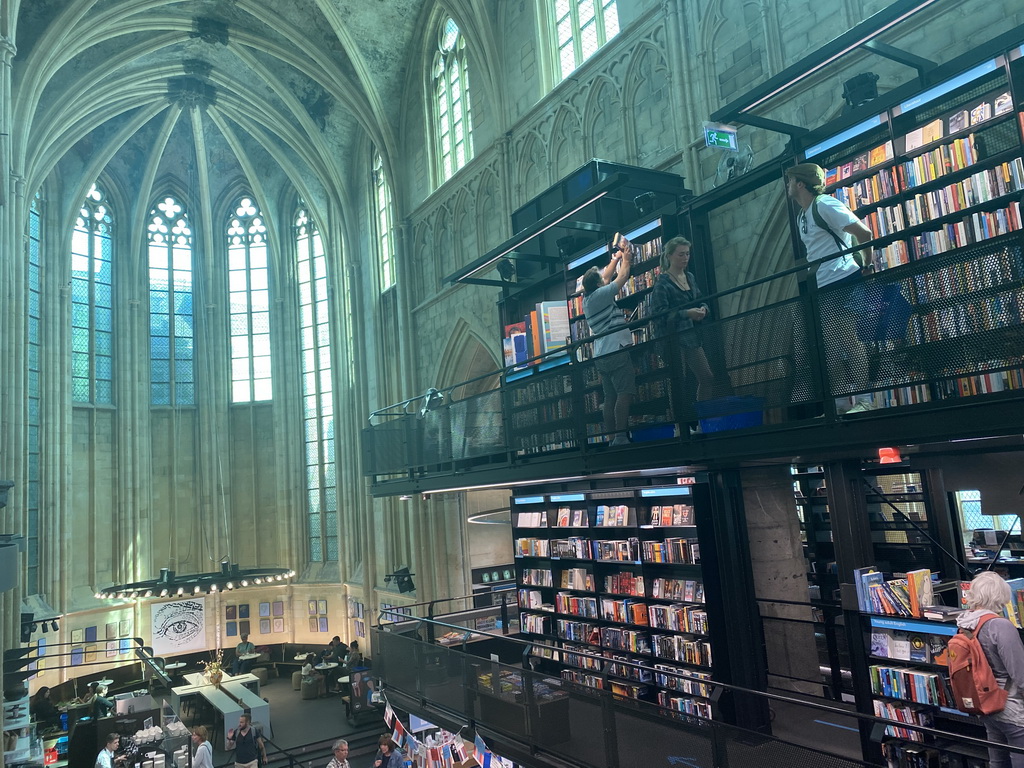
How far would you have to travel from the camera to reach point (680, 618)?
680 cm

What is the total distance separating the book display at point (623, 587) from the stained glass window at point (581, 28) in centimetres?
623

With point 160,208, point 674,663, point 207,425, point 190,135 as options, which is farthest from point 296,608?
point 674,663

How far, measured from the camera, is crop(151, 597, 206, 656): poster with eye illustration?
59.4 feet

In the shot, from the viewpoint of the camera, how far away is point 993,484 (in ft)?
16.5

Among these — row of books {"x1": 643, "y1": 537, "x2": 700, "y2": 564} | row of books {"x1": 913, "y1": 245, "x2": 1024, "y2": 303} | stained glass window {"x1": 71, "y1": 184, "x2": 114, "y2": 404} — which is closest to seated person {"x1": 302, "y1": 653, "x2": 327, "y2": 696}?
stained glass window {"x1": 71, "y1": 184, "x2": 114, "y2": 404}

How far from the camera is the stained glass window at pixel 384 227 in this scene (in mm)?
16656

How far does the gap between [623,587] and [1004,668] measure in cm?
411

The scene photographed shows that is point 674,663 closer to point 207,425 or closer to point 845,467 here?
point 845,467

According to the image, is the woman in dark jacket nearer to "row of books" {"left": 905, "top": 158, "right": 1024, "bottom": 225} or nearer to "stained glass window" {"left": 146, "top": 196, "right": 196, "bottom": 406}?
"row of books" {"left": 905, "top": 158, "right": 1024, "bottom": 225}

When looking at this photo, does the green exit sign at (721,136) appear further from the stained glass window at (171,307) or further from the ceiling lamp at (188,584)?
the stained glass window at (171,307)

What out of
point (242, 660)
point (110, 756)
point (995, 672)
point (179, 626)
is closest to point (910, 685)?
point (995, 672)

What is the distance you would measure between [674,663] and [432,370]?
8.67 meters

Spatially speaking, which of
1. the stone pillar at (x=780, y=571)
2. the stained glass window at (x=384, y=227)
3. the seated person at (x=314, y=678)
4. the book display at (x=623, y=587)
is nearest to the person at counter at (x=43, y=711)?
the seated person at (x=314, y=678)

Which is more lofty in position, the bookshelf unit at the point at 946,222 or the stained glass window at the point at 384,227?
the stained glass window at the point at 384,227
